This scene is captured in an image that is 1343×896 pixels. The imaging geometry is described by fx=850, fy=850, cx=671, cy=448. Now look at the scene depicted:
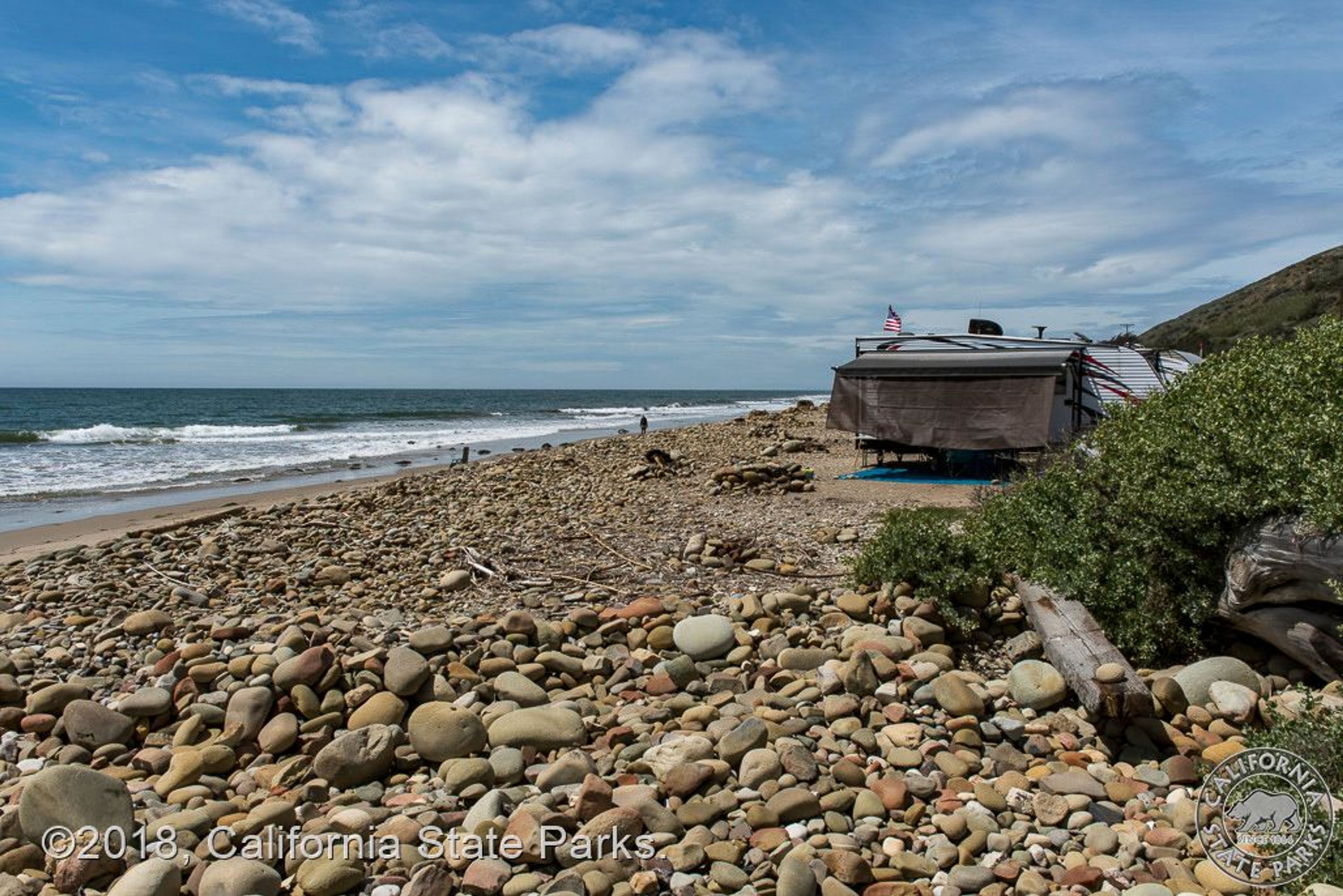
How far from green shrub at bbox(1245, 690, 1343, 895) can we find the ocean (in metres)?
16.9

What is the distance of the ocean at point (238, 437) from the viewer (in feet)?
63.9

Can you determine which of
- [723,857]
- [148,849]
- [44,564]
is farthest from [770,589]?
[44,564]

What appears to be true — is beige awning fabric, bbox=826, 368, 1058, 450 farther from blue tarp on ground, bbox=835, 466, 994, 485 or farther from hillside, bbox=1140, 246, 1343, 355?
hillside, bbox=1140, 246, 1343, 355

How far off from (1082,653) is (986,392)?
949 centimetres

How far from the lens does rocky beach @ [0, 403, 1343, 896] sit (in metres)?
3.73

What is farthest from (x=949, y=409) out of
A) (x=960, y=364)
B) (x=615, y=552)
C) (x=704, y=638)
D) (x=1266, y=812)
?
(x=1266, y=812)

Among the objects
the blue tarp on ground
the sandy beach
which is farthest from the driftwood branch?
the blue tarp on ground

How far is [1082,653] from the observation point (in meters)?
5.11

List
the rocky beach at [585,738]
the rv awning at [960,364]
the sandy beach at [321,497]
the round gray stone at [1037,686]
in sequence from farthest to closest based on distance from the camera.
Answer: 1. the rv awning at [960,364]
2. the sandy beach at [321,497]
3. the round gray stone at [1037,686]
4. the rocky beach at [585,738]

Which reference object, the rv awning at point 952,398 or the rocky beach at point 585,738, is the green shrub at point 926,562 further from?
the rv awning at point 952,398

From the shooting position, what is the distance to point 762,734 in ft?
15.0

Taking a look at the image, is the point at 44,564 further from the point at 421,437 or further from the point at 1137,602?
the point at 421,437

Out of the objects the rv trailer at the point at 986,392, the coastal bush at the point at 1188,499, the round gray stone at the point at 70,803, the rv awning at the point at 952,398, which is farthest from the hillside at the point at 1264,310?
the round gray stone at the point at 70,803

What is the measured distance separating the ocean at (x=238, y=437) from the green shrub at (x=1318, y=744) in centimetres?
1686
